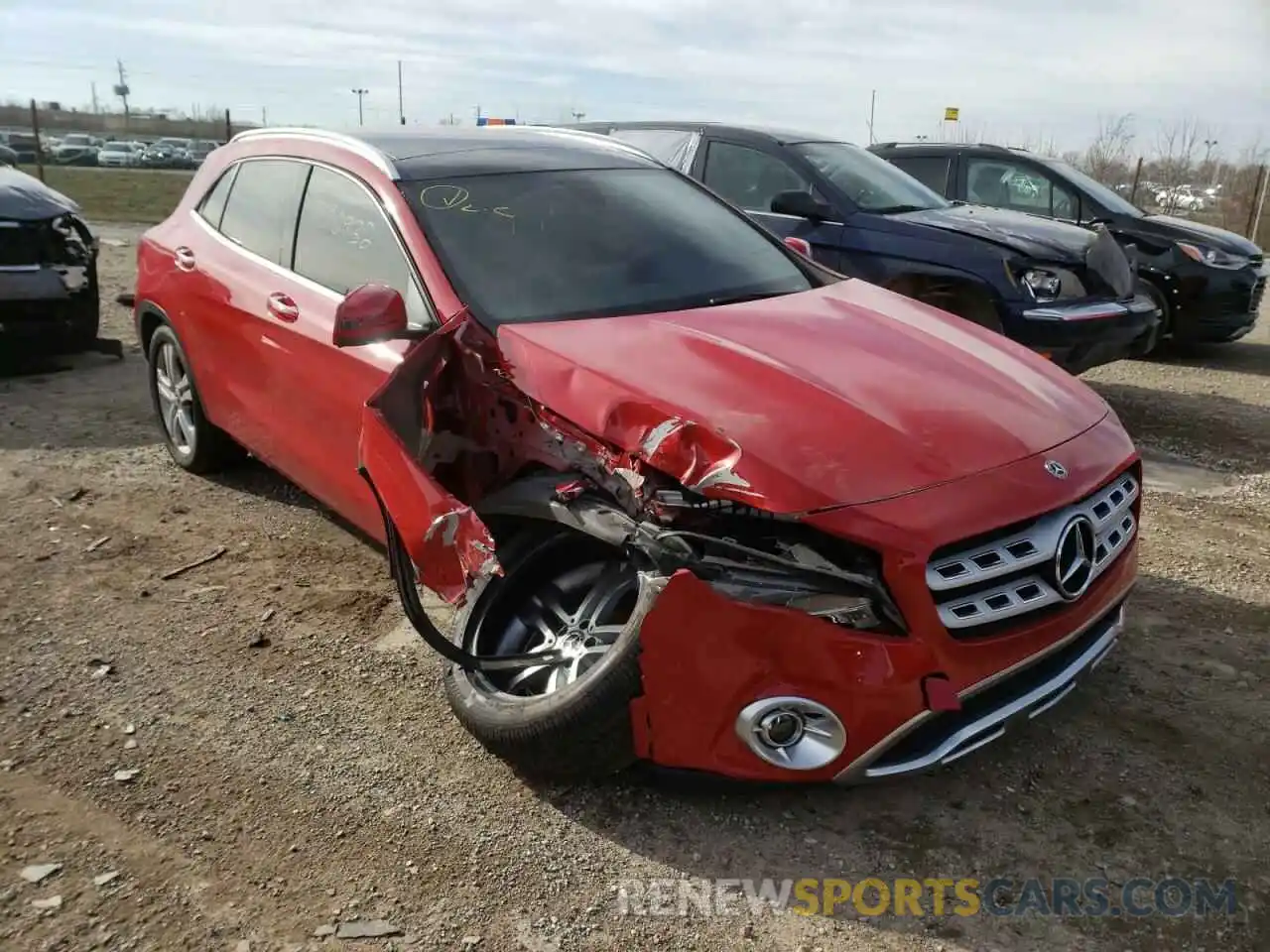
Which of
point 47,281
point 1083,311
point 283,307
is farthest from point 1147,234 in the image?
point 47,281

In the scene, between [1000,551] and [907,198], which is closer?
[1000,551]

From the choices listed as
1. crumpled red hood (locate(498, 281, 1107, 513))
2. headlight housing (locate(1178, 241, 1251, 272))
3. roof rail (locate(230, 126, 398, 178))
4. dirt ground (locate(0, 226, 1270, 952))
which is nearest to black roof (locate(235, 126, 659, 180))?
roof rail (locate(230, 126, 398, 178))

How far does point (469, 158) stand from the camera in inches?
158

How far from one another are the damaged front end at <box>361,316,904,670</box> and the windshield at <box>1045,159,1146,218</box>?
7.14 m

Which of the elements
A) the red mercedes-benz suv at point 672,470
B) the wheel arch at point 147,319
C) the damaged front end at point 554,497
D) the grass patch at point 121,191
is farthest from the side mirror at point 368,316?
the grass patch at point 121,191

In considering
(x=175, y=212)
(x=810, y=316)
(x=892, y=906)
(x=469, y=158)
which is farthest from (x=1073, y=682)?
(x=175, y=212)

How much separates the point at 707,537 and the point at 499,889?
3.21 ft

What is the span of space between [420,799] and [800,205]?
187 inches

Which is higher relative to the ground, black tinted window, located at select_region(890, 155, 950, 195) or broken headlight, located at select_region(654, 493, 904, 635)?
black tinted window, located at select_region(890, 155, 950, 195)

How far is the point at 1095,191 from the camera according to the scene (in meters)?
8.79

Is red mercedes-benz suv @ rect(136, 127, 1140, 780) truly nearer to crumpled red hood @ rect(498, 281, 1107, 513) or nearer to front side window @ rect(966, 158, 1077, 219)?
crumpled red hood @ rect(498, 281, 1107, 513)

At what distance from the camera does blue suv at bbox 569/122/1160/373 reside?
614 cm

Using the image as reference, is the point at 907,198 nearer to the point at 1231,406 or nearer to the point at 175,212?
the point at 1231,406

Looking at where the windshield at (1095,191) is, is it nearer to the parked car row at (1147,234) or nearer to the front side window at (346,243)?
the parked car row at (1147,234)
